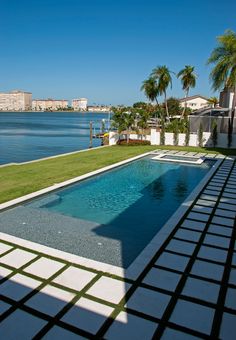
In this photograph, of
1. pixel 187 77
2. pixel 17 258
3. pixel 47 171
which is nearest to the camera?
pixel 17 258

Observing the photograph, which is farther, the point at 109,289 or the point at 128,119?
Answer: the point at 128,119

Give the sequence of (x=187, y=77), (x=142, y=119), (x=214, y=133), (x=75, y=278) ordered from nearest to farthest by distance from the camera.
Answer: (x=75, y=278) < (x=214, y=133) < (x=142, y=119) < (x=187, y=77)

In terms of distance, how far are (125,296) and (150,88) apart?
33355 millimetres

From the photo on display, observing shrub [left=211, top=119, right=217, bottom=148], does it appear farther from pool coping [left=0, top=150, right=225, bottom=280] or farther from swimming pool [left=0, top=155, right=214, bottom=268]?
pool coping [left=0, top=150, right=225, bottom=280]

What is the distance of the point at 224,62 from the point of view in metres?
18.5

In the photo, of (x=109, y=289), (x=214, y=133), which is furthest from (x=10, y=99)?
(x=109, y=289)

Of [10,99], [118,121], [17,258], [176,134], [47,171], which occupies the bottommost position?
[17,258]

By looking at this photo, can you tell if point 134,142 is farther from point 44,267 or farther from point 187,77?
point 44,267

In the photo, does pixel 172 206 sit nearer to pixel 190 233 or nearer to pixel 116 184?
pixel 190 233

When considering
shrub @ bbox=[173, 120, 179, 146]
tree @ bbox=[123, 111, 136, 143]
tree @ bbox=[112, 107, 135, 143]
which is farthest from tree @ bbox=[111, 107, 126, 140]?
shrub @ bbox=[173, 120, 179, 146]

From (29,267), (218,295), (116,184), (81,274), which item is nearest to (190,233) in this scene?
(218,295)

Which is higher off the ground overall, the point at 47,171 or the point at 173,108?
the point at 173,108

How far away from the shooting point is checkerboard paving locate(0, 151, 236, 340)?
3.18 metres

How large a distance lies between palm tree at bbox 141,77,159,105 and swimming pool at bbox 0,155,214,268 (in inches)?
928
